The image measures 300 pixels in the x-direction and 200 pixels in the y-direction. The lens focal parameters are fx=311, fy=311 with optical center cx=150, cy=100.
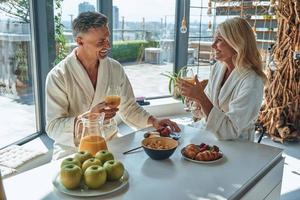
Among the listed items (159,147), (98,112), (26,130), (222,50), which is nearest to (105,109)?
(98,112)

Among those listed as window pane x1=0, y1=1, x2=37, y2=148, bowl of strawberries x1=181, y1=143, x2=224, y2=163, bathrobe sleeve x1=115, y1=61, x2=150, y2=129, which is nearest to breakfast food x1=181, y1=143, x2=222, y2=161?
bowl of strawberries x1=181, y1=143, x2=224, y2=163

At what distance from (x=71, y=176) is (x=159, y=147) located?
1.46 ft

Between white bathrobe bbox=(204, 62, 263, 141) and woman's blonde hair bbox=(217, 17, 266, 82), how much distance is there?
49 millimetres

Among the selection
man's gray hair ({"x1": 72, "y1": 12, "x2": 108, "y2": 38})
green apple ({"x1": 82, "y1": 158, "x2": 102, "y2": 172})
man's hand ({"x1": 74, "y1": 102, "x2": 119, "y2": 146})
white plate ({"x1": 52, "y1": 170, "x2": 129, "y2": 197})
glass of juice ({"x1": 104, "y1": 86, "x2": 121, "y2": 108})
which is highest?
man's gray hair ({"x1": 72, "y1": 12, "x2": 108, "y2": 38})

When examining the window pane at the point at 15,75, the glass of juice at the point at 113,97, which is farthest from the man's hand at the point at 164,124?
the window pane at the point at 15,75

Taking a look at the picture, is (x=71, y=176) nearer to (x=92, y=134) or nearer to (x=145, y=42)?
(x=92, y=134)

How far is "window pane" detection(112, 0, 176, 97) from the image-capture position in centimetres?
398

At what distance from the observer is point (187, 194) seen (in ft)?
3.51

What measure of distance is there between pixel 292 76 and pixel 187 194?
3015 mm

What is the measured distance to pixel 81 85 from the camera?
1.82 m

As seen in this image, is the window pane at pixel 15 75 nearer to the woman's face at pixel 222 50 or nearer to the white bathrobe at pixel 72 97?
the white bathrobe at pixel 72 97

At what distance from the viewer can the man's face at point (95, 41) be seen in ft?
5.76

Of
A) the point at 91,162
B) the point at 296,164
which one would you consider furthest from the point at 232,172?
the point at 296,164

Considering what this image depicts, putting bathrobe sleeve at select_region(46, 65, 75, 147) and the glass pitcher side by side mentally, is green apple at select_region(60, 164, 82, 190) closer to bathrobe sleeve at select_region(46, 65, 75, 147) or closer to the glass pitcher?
the glass pitcher
